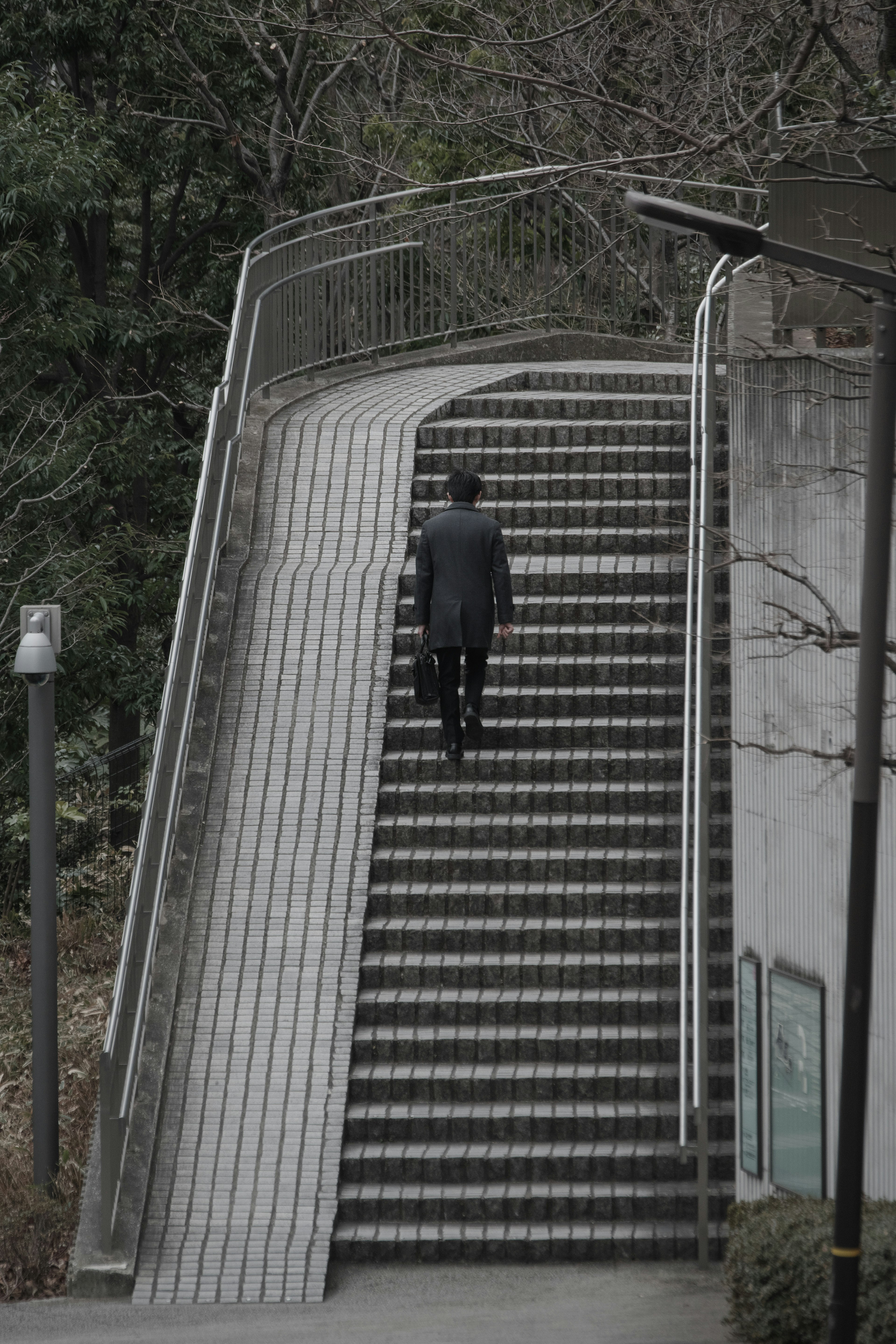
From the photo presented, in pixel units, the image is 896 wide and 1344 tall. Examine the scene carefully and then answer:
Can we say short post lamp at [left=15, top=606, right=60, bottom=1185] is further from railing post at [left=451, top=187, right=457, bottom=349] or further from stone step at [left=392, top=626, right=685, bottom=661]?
railing post at [left=451, top=187, right=457, bottom=349]

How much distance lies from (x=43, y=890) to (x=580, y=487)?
470 cm

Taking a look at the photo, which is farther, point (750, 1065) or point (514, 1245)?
point (750, 1065)

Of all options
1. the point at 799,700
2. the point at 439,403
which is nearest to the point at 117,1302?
the point at 799,700

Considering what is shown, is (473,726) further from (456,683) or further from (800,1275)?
(800,1275)

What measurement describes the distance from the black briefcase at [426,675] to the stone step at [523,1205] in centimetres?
274

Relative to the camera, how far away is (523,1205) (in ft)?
25.0

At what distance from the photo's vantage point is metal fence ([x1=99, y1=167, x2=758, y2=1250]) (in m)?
11.9

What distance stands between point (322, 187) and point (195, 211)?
1.91 m

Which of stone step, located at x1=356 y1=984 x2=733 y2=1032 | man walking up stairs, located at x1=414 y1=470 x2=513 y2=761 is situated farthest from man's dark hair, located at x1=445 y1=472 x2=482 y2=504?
stone step, located at x1=356 y1=984 x2=733 y2=1032

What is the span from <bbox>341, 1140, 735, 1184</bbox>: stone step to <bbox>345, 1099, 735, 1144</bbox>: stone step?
9 centimetres

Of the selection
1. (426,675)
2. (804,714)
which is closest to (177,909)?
(426,675)

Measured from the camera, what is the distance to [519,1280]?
7234 mm

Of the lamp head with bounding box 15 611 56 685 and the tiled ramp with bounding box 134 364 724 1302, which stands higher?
the lamp head with bounding box 15 611 56 685

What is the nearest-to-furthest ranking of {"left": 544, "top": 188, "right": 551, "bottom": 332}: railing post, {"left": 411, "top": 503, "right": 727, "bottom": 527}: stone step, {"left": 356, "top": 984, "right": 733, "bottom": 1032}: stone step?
{"left": 356, "top": 984, "right": 733, "bottom": 1032}: stone step
{"left": 411, "top": 503, "right": 727, "bottom": 527}: stone step
{"left": 544, "top": 188, "right": 551, "bottom": 332}: railing post
